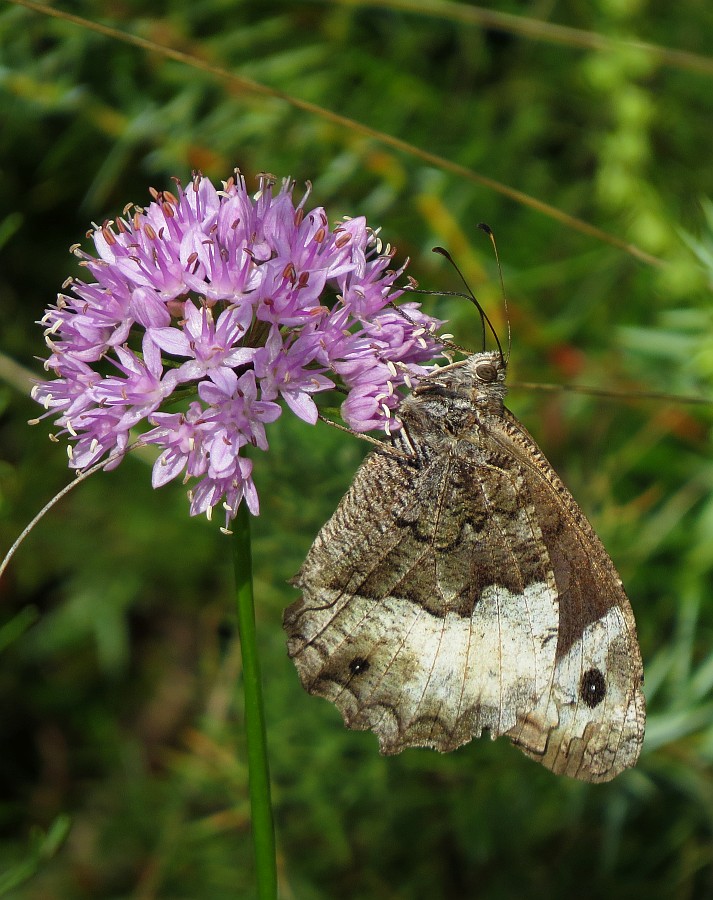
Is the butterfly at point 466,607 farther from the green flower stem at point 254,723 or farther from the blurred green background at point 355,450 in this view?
the blurred green background at point 355,450

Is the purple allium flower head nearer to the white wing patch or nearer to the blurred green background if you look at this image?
the white wing patch

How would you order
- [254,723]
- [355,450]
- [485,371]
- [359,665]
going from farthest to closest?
[355,450]
[485,371]
[359,665]
[254,723]

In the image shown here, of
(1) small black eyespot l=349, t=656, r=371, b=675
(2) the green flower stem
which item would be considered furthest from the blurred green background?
(2) the green flower stem

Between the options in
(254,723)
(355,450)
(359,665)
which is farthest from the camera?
(355,450)

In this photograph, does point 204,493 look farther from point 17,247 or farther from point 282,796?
point 17,247

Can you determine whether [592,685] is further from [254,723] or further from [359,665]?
[254,723]

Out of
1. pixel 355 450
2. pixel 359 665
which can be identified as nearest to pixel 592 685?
pixel 359 665

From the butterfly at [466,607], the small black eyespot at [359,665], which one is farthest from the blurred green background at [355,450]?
the small black eyespot at [359,665]
